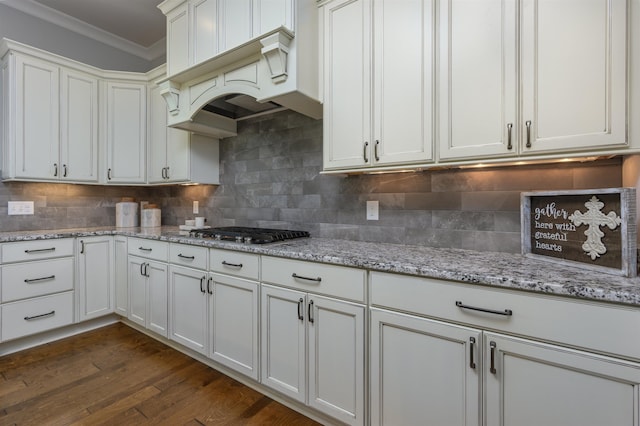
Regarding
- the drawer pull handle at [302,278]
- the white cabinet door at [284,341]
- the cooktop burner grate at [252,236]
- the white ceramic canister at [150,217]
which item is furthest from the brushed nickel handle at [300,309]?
the white ceramic canister at [150,217]

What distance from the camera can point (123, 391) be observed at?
6.10 ft

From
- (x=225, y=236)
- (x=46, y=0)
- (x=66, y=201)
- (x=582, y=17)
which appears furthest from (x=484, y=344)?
(x=46, y=0)

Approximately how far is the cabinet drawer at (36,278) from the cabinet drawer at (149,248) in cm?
54

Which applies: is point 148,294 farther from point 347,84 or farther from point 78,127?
point 347,84

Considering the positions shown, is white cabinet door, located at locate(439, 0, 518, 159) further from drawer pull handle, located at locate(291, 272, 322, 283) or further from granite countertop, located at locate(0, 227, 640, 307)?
drawer pull handle, located at locate(291, 272, 322, 283)

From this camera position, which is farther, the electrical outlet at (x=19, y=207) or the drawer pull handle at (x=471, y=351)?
the electrical outlet at (x=19, y=207)

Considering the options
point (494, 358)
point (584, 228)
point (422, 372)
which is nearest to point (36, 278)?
point (422, 372)

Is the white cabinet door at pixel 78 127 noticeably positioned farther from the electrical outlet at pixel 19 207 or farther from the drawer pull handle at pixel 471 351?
the drawer pull handle at pixel 471 351

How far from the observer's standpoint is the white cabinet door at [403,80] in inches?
59.9

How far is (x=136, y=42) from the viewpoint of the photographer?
3473mm

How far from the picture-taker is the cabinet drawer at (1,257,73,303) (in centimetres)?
231

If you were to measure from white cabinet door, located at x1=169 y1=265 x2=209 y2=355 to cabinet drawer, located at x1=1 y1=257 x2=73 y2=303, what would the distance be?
1.09m

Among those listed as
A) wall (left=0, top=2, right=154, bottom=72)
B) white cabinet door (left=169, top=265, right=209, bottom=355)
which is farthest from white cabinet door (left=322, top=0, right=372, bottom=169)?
wall (left=0, top=2, right=154, bottom=72)

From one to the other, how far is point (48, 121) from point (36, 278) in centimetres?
139
